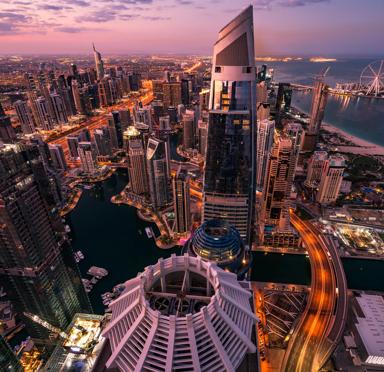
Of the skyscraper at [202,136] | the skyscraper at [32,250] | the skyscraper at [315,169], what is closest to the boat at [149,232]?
the skyscraper at [32,250]

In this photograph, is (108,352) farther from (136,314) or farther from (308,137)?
(308,137)

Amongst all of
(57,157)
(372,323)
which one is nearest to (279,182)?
(372,323)

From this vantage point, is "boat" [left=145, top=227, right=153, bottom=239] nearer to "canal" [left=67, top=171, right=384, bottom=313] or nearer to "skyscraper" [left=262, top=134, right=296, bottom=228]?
"canal" [left=67, top=171, right=384, bottom=313]

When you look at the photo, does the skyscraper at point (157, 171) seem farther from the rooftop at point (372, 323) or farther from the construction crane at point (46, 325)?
the rooftop at point (372, 323)

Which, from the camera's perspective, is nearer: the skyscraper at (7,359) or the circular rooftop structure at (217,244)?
the skyscraper at (7,359)

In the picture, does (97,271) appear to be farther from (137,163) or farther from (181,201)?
(137,163)

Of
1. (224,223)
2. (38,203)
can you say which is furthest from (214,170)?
(38,203)

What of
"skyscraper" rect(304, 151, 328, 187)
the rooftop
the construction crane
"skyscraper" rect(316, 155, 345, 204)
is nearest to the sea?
the rooftop
